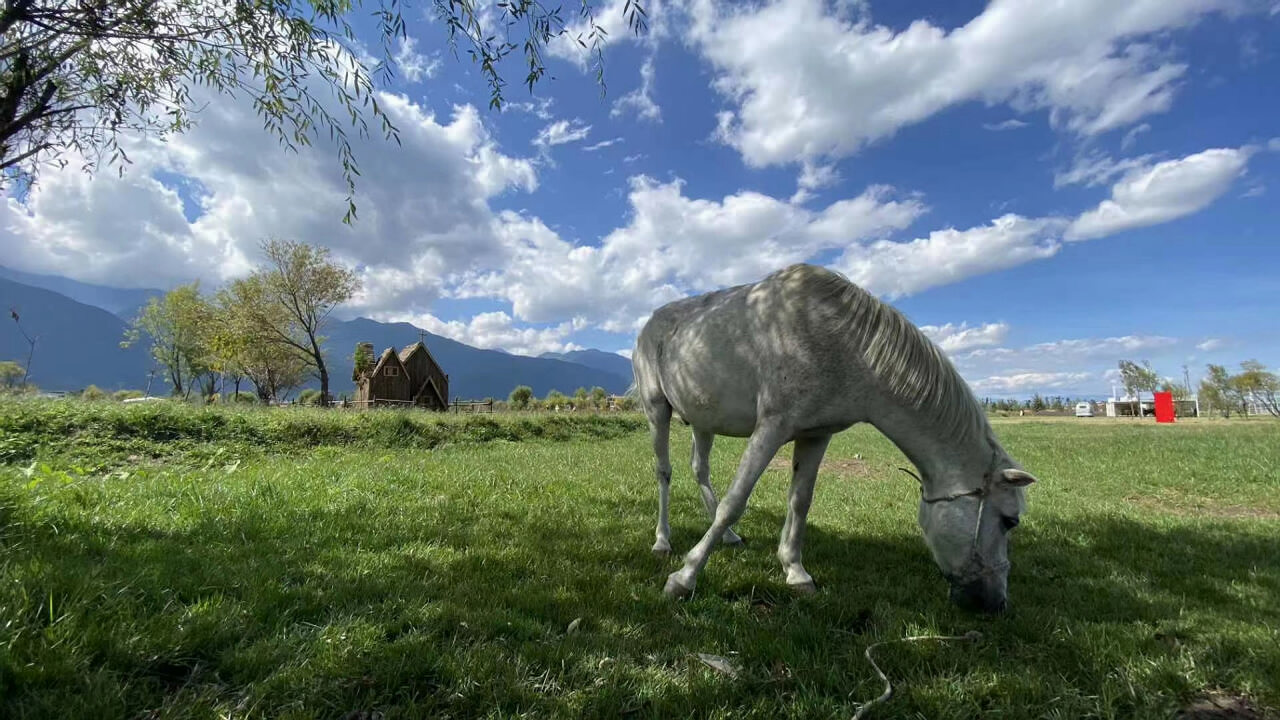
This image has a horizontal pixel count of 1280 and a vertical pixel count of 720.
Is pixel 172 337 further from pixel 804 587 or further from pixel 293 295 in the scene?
pixel 804 587

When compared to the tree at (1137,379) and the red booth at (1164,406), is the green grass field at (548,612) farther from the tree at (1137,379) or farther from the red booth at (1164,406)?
the tree at (1137,379)

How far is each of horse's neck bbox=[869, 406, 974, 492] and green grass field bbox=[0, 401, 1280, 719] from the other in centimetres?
90

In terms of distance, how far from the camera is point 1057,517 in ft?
22.9

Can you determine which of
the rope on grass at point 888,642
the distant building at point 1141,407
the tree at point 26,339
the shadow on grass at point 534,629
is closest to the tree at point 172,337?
the tree at point 26,339

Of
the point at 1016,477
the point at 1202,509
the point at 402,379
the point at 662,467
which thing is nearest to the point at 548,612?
the point at 662,467

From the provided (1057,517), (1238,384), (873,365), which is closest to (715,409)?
(873,365)

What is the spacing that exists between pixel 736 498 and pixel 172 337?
218 feet

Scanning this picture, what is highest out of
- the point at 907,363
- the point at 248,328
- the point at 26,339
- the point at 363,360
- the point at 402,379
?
the point at 248,328

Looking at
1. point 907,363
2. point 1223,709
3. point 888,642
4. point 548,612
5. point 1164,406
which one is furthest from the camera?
point 1164,406

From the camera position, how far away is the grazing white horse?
348 centimetres

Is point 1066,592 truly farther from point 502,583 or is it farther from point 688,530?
point 502,583

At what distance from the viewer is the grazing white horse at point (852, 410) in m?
3.48

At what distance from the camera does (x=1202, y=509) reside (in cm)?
901

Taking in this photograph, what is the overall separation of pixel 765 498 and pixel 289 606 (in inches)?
273
